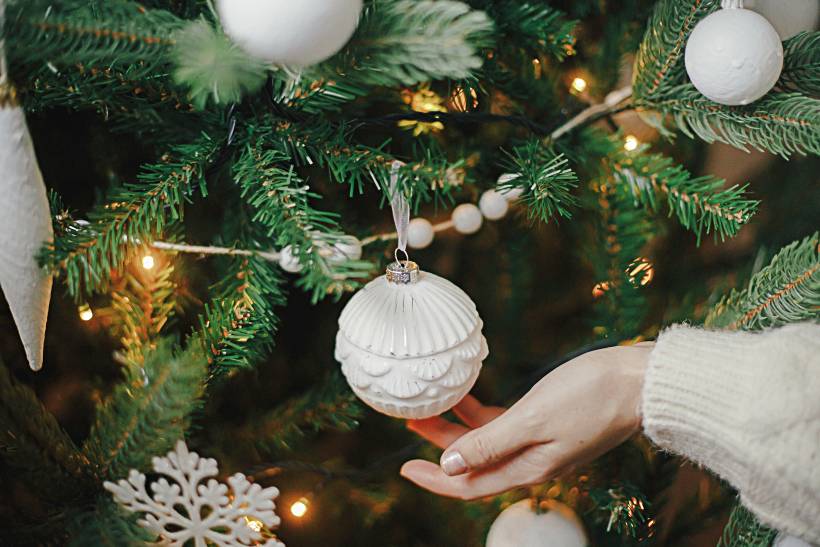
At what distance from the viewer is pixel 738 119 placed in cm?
52

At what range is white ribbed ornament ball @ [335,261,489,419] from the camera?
20.1 inches

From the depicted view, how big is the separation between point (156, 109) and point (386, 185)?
0.22 m

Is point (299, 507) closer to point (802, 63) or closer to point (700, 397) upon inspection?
point (700, 397)

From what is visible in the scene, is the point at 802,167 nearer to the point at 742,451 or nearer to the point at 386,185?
the point at 742,451

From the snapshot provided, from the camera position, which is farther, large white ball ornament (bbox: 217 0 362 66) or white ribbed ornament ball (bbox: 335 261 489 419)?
white ribbed ornament ball (bbox: 335 261 489 419)

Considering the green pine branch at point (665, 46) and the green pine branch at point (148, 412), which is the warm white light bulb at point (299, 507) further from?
the green pine branch at point (665, 46)

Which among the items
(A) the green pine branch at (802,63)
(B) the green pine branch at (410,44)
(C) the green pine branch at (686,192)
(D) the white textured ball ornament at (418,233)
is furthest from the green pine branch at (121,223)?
(A) the green pine branch at (802,63)

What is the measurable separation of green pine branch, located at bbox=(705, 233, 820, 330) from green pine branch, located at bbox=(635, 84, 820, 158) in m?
0.09

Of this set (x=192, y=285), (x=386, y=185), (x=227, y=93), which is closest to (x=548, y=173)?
(x=386, y=185)

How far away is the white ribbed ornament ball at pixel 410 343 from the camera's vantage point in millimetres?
512

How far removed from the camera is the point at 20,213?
427 millimetres

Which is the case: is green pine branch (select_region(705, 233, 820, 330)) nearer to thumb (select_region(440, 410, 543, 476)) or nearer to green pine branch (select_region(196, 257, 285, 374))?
thumb (select_region(440, 410, 543, 476))

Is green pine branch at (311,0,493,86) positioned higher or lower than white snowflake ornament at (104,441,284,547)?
higher

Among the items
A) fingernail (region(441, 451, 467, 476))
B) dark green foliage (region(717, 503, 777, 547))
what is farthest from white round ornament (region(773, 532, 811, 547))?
fingernail (region(441, 451, 467, 476))
